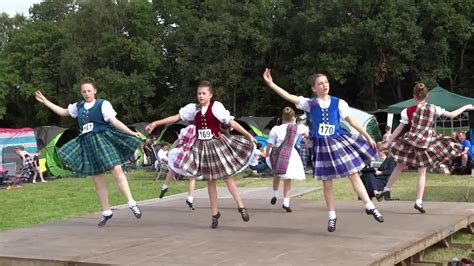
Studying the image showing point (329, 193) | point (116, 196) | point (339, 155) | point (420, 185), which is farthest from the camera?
point (116, 196)

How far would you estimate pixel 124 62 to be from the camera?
44.7 metres

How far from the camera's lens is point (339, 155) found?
580 cm

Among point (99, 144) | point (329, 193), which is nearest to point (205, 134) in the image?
point (99, 144)

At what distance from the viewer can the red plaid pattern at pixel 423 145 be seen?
23.2 ft

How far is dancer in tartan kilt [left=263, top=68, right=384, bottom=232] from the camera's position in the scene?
579cm

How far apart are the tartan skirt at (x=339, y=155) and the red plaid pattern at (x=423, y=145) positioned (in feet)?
4.50

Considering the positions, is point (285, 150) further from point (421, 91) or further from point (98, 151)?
point (98, 151)

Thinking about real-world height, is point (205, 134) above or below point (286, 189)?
above

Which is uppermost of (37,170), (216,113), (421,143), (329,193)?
(216,113)

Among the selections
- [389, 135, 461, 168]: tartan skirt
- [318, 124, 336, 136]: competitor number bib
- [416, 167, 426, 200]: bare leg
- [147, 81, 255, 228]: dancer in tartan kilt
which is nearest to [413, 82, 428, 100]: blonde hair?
[389, 135, 461, 168]: tartan skirt

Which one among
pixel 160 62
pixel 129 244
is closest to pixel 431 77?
pixel 160 62

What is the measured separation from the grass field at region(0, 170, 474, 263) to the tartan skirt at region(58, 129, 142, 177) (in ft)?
8.65

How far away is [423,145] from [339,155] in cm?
178

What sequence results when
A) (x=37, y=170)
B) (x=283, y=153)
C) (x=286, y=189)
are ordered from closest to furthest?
1. (x=286, y=189)
2. (x=283, y=153)
3. (x=37, y=170)
